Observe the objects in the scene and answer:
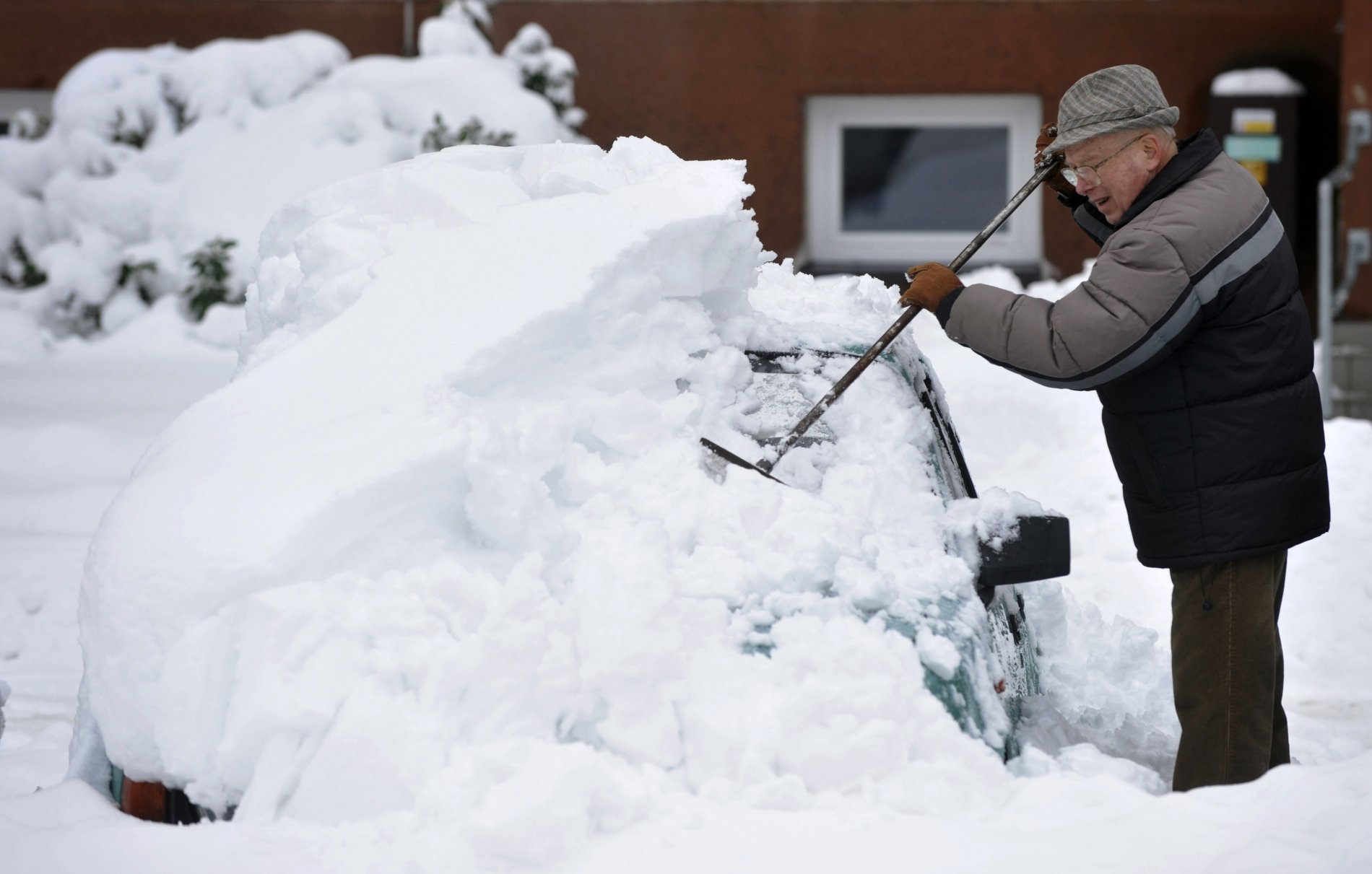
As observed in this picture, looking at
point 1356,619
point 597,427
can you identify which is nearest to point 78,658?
point 597,427

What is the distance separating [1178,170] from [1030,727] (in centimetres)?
120

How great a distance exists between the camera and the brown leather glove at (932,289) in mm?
3049

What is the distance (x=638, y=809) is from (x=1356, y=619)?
3908mm

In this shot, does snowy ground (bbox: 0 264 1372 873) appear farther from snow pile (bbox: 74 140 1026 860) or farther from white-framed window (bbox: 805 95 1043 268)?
white-framed window (bbox: 805 95 1043 268)

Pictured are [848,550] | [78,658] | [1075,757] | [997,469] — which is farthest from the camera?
[997,469]

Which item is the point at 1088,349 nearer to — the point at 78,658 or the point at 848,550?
the point at 848,550

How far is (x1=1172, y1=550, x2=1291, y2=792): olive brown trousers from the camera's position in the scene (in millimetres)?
2949

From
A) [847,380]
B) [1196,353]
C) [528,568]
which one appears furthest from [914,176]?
[528,568]

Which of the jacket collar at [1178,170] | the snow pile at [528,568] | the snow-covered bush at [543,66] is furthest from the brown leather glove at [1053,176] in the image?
the snow-covered bush at [543,66]

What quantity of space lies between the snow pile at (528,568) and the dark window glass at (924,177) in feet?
24.0

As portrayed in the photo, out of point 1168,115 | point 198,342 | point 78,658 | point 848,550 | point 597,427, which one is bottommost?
point 78,658

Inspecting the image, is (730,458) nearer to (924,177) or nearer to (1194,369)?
(1194,369)

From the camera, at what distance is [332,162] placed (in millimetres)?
8742

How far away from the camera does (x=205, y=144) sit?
912cm
